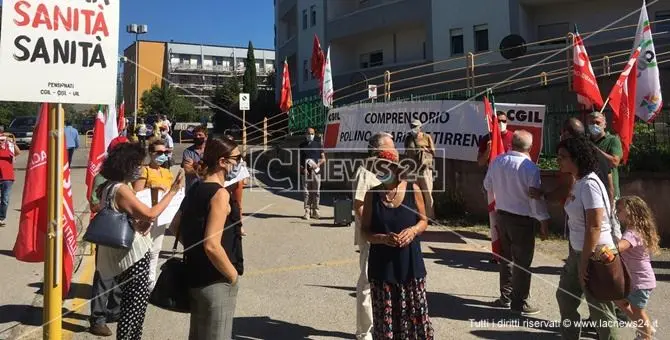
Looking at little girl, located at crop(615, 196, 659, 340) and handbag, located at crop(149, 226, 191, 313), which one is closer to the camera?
handbag, located at crop(149, 226, 191, 313)

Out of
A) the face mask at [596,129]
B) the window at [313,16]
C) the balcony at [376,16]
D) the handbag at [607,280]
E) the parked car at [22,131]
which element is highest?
the window at [313,16]

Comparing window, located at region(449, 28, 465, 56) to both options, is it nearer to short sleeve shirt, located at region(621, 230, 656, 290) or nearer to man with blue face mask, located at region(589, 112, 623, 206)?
man with blue face mask, located at region(589, 112, 623, 206)

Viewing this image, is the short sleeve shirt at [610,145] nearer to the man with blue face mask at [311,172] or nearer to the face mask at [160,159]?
the face mask at [160,159]

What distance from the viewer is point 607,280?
375 cm

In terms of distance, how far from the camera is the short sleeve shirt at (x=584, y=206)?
379 cm

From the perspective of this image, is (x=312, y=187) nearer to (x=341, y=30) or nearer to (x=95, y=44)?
(x=95, y=44)

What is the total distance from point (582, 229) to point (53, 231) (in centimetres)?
381

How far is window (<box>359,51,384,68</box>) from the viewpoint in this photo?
96.8 feet

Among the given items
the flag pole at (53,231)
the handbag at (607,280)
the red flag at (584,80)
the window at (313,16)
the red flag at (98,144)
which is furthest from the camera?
the window at (313,16)

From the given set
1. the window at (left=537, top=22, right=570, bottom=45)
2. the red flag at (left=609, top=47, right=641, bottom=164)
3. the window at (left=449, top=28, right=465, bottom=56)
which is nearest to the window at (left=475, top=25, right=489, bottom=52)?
the window at (left=449, top=28, right=465, bottom=56)

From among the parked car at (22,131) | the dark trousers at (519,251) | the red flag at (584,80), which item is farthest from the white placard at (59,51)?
the parked car at (22,131)

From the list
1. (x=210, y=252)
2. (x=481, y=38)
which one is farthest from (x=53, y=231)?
(x=481, y=38)

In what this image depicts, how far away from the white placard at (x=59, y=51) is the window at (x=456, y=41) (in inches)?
862

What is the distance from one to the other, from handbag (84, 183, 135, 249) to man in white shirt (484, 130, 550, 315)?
3.51 m
